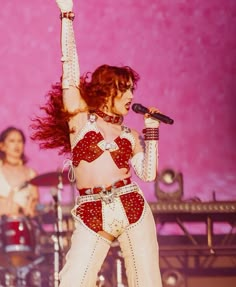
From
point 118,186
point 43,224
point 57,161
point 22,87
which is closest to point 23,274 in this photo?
point 43,224

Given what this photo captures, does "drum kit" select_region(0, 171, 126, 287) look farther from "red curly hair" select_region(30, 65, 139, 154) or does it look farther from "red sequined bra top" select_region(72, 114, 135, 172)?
"red sequined bra top" select_region(72, 114, 135, 172)

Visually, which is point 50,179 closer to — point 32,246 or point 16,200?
point 16,200

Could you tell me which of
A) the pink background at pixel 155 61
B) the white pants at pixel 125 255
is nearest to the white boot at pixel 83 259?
the white pants at pixel 125 255

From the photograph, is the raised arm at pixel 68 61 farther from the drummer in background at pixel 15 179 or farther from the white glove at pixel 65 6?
the drummer in background at pixel 15 179

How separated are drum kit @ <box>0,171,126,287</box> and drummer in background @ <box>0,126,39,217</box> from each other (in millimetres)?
81

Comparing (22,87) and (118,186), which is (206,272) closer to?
(22,87)

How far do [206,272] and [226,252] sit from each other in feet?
0.81

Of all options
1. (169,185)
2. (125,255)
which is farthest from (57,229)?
(125,255)

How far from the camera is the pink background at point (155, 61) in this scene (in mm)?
6152

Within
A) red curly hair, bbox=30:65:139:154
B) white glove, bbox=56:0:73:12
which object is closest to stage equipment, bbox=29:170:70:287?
red curly hair, bbox=30:65:139:154

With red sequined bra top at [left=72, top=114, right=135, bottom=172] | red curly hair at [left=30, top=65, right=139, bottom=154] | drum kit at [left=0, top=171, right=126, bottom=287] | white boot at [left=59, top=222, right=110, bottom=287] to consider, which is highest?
red curly hair at [left=30, top=65, right=139, bottom=154]

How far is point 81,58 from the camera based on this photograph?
6105 millimetres

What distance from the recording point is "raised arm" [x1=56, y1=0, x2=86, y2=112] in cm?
370

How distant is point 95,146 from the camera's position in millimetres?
3688
